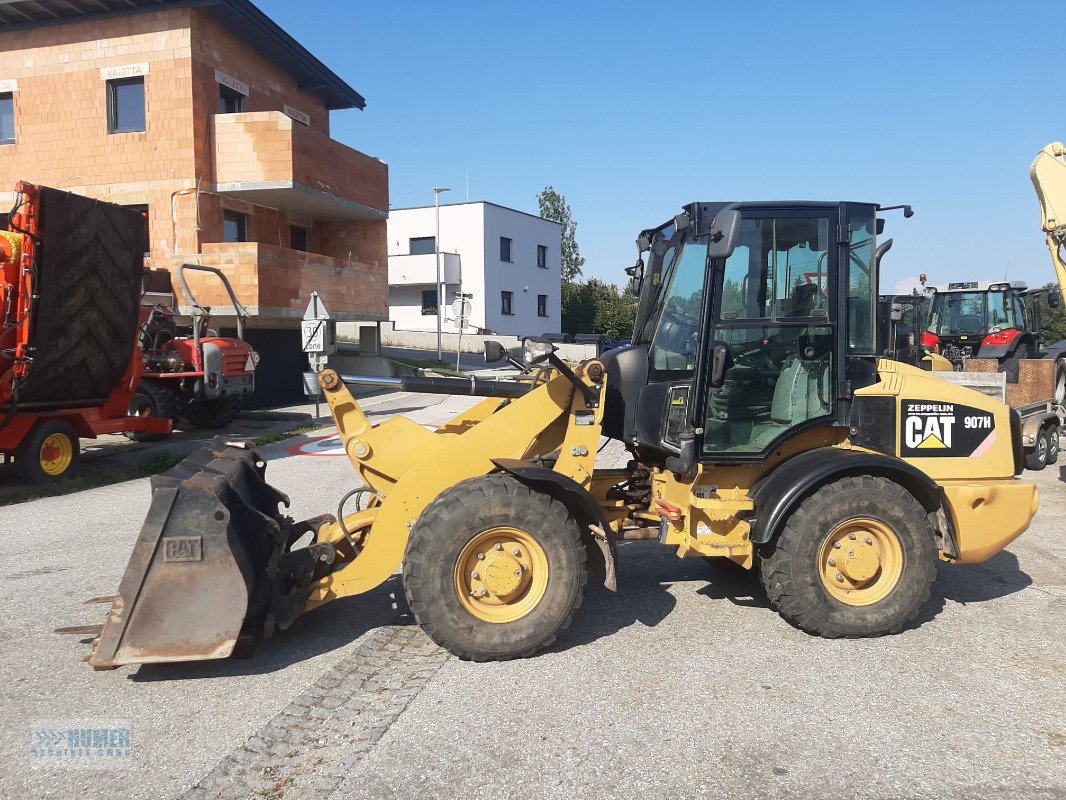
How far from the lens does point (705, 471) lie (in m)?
4.62

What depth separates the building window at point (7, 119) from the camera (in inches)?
731

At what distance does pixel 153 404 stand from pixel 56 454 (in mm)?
3149

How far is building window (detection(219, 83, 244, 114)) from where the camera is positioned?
61.9 feet

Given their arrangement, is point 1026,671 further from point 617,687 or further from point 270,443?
point 270,443

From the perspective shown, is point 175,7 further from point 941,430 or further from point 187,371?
point 941,430

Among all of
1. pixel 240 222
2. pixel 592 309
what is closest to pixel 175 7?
pixel 240 222

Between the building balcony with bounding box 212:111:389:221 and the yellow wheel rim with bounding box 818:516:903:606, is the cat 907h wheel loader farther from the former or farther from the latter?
the building balcony with bounding box 212:111:389:221

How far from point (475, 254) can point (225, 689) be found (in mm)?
40049

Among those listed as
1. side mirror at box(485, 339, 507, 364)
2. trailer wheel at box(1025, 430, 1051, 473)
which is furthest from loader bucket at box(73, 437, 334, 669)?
trailer wheel at box(1025, 430, 1051, 473)

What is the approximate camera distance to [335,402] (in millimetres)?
4625

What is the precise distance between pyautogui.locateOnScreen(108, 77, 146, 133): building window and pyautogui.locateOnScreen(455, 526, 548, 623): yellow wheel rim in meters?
17.6

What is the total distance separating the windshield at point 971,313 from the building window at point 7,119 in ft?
72.7

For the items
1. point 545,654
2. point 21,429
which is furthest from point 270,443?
point 545,654

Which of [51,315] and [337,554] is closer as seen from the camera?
[337,554]
